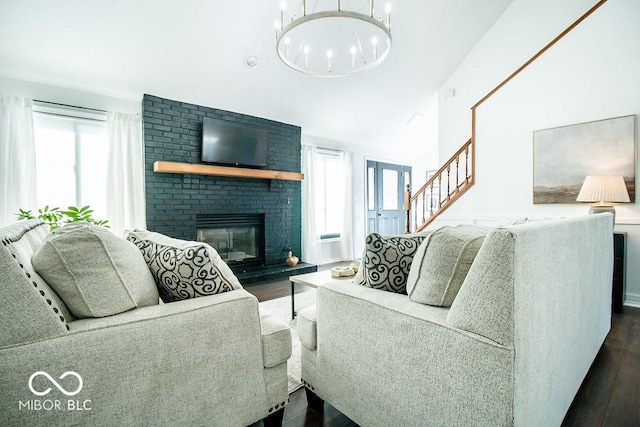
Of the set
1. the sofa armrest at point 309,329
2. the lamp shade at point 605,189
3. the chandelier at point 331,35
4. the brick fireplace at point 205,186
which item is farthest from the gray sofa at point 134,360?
the lamp shade at point 605,189

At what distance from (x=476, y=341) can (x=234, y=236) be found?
13.1 feet

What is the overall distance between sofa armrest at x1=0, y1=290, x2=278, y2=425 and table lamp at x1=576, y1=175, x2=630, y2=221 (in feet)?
11.4

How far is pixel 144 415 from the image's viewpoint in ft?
3.20

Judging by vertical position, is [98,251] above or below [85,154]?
below

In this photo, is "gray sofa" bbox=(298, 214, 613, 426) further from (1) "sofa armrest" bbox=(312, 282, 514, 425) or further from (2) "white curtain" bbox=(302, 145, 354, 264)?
(2) "white curtain" bbox=(302, 145, 354, 264)

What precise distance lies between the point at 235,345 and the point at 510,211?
3903mm

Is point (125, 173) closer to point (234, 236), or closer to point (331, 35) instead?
point (234, 236)

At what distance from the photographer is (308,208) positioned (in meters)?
5.16

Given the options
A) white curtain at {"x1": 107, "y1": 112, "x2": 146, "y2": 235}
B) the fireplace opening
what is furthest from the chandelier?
the fireplace opening

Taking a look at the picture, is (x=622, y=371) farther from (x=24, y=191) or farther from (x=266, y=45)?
(x=24, y=191)

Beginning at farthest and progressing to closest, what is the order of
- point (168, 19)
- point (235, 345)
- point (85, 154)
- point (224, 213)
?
point (224, 213) → point (85, 154) → point (168, 19) → point (235, 345)

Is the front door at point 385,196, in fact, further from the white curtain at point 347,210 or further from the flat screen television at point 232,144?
the flat screen television at point 232,144

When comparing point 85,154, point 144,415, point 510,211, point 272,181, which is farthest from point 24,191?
point 510,211

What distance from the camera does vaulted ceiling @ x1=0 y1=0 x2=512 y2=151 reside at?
→ 280 centimetres
